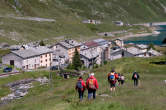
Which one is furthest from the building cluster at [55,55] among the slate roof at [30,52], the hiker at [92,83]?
the hiker at [92,83]

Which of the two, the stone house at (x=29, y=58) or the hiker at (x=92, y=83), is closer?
the hiker at (x=92, y=83)

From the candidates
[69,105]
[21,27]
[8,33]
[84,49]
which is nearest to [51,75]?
[84,49]

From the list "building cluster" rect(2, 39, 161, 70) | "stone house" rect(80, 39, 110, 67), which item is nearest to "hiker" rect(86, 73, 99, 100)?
"building cluster" rect(2, 39, 161, 70)

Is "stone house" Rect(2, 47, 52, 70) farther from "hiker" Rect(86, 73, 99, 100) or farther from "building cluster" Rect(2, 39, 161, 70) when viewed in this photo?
"hiker" Rect(86, 73, 99, 100)

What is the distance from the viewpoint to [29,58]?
88.6 meters

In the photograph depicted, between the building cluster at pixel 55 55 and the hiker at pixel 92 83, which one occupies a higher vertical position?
the building cluster at pixel 55 55

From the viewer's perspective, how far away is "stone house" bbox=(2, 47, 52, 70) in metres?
85.9

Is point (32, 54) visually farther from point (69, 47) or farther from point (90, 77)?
point (90, 77)

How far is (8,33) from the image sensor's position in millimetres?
158875

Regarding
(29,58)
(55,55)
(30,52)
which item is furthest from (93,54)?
(29,58)

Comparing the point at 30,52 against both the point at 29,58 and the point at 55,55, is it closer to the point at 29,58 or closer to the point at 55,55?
the point at 29,58

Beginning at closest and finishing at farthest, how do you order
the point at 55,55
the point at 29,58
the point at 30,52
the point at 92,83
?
the point at 92,83 < the point at 29,58 < the point at 30,52 < the point at 55,55

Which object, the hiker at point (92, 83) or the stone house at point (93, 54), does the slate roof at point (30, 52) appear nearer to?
the stone house at point (93, 54)

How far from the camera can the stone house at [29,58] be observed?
282 ft
